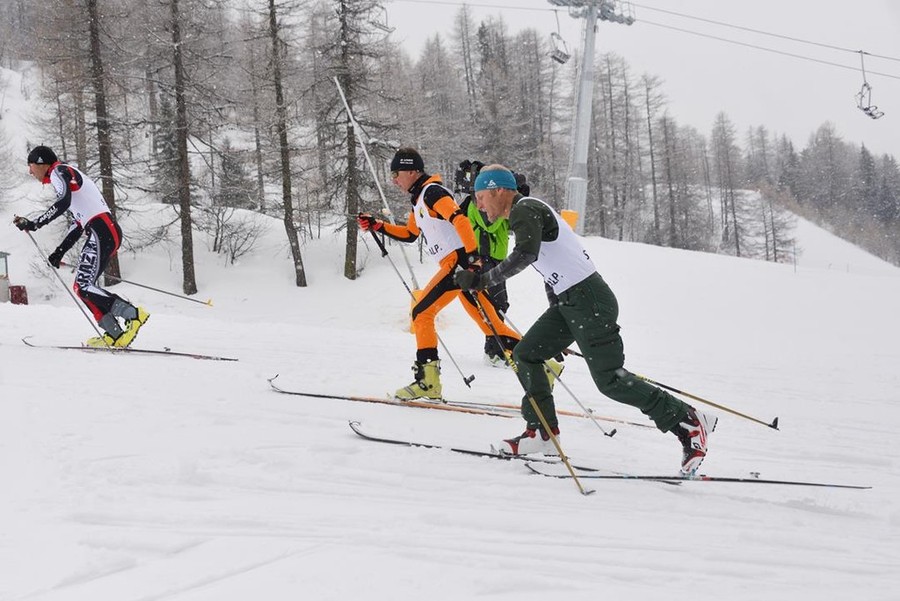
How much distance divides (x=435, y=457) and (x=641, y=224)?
45643 mm

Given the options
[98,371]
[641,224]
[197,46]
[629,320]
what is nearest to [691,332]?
[629,320]

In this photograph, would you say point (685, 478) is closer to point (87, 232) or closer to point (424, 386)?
point (424, 386)

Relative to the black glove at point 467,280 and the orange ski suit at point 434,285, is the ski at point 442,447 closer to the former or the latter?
the black glove at point 467,280

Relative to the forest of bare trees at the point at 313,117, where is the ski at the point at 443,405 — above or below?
below

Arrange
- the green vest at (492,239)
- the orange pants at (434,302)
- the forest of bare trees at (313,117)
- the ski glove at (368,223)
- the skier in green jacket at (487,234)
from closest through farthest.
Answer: the orange pants at (434,302) < the ski glove at (368,223) < the skier in green jacket at (487,234) < the green vest at (492,239) < the forest of bare trees at (313,117)

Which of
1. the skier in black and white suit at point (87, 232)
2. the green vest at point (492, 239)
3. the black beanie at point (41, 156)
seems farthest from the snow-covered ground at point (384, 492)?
the black beanie at point (41, 156)

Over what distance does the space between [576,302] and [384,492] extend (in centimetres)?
153

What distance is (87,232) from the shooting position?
649cm

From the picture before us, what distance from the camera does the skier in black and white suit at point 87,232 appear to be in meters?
6.19

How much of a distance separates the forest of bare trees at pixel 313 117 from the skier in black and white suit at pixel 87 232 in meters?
5.46

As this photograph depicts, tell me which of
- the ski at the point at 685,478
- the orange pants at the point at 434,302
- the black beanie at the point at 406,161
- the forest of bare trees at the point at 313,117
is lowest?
the ski at the point at 685,478

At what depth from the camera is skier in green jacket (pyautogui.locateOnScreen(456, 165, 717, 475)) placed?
3475 millimetres

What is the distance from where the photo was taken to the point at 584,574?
2.34m

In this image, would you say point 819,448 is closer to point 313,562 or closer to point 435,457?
point 435,457
